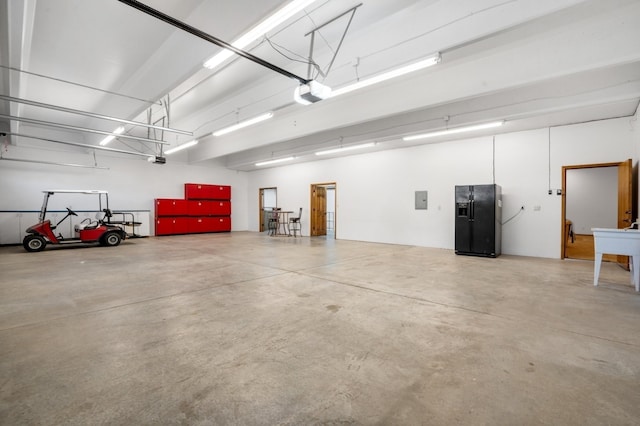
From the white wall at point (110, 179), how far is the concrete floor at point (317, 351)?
6706mm

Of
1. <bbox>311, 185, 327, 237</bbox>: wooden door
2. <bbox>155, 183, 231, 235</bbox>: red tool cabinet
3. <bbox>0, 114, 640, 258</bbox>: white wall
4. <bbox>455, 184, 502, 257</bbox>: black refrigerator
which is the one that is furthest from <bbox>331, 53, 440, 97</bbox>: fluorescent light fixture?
<bbox>155, 183, 231, 235</bbox>: red tool cabinet

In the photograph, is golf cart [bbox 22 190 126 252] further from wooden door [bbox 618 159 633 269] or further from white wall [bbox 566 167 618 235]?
white wall [bbox 566 167 618 235]

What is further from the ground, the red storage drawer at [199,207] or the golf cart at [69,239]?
the red storage drawer at [199,207]

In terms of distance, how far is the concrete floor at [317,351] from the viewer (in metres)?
1.61

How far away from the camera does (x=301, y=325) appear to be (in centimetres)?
277

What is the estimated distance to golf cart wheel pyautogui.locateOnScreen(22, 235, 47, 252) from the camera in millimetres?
7367

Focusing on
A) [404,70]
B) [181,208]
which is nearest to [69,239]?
[181,208]

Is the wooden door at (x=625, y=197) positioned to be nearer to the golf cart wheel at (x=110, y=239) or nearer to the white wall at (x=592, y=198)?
the white wall at (x=592, y=198)

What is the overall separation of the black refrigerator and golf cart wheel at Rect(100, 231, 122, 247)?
1024 centimetres

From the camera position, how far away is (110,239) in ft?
28.5

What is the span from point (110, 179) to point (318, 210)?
8.34 meters

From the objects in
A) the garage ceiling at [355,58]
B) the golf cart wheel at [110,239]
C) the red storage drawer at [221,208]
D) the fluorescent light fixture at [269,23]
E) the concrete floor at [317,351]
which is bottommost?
the concrete floor at [317,351]

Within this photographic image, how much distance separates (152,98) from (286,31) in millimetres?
3268

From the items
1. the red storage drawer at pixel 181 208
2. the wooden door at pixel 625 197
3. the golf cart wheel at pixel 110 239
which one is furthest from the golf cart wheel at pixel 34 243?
the wooden door at pixel 625 197
